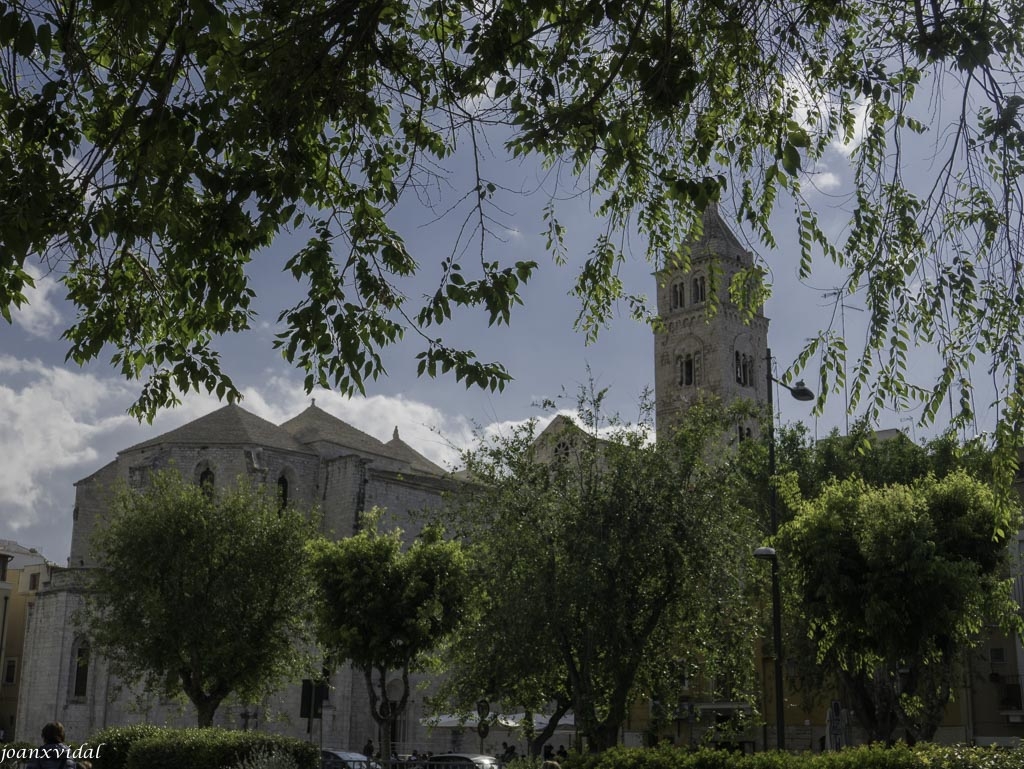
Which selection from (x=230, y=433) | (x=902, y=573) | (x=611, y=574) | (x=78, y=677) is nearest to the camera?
(x=611, y=574)

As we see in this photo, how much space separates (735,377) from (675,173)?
5504 centimetres

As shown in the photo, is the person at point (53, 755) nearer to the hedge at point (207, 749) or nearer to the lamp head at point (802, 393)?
the hedge at point (207, 749)

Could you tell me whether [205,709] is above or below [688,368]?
below

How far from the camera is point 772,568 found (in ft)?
66.6

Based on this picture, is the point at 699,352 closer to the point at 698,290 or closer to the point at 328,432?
the point at 698,290

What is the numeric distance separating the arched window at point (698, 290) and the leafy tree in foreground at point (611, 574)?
45172 mm

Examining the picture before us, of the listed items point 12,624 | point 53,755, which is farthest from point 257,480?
point 53,755

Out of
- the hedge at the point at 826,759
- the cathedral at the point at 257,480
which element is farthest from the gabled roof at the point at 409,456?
the hedge at the point at 826,759

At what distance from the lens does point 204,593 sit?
28000 millimetres

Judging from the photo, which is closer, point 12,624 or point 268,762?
point 268,762

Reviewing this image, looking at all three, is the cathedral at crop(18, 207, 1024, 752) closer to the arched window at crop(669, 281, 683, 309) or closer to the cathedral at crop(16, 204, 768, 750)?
the cathedral at crop(16, 204, 768, 750)

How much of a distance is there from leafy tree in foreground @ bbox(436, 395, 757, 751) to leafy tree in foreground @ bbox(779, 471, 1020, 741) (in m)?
1.72

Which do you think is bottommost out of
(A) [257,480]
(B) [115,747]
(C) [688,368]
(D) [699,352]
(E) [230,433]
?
(B) [115,747]

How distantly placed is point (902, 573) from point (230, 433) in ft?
109
